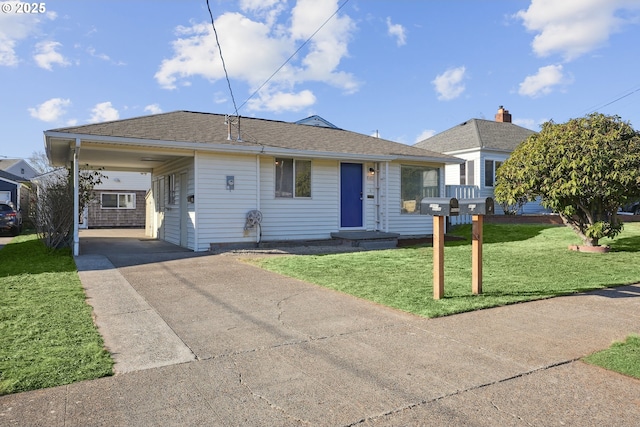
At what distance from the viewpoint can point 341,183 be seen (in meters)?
13.6

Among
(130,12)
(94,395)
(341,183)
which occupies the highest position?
(130,12)

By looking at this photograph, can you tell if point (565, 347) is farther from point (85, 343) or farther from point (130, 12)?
point (130, 12)

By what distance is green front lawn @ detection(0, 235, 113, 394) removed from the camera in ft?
10.9

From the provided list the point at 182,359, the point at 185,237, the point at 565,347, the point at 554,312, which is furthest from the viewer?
the point at 185,237

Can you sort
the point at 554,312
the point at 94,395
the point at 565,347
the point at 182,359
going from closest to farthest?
the point at 94,395 < the point at 182,359 < the point at 565,347 < the point at 554,312

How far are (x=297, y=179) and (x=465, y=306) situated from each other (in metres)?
8.14

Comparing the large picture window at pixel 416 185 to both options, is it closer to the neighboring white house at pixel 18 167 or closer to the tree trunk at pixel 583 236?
the tree trunk at pixel 583 236

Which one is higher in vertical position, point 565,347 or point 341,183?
point 341,183

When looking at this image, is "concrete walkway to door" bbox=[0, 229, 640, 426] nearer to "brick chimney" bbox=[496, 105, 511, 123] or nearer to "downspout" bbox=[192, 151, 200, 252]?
"downspout" bbox=[192, 151, 200, 252]

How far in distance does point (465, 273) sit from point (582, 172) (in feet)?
14.1

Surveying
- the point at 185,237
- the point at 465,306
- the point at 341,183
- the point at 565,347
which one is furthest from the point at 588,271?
the point at 185,237

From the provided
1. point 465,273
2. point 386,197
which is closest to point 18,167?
point 386,197

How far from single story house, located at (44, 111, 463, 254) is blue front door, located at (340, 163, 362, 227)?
0.10ft

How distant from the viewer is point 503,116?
26.8m
